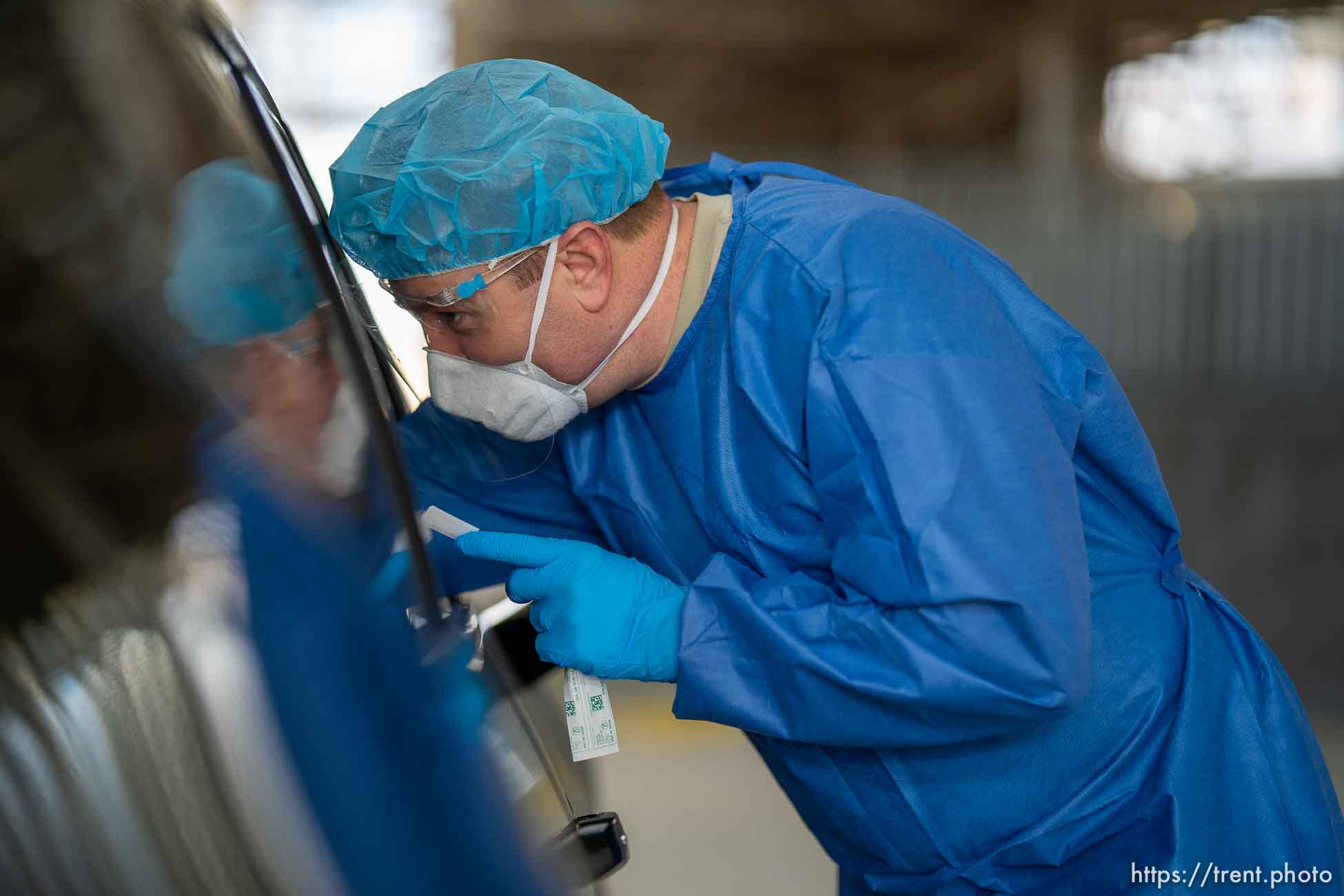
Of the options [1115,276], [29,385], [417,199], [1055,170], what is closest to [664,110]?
[1055,170]

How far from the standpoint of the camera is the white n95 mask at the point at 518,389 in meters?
1.32

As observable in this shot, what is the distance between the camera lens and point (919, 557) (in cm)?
108

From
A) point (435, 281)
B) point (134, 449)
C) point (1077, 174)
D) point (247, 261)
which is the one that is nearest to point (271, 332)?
point (247, 261)

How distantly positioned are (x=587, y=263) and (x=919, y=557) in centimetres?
47

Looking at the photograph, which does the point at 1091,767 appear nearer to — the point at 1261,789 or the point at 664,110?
the point at 1261,789

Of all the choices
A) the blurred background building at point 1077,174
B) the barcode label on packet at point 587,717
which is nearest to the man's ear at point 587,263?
the blurred background building at point 1077,174

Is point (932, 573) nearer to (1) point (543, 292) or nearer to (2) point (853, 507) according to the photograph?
(2) point (853, 507)

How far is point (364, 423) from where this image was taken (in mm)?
1063

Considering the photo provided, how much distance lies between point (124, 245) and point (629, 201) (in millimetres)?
889

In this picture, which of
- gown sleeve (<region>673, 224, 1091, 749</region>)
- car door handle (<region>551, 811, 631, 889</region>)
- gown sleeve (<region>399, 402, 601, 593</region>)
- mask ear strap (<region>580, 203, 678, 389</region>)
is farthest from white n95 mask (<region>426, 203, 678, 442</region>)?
car door handle (<region>551, 811, 631, 889</region>)

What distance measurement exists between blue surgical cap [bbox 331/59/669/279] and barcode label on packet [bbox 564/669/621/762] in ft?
1.50

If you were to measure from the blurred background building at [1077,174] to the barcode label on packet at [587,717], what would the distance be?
39 centimetres

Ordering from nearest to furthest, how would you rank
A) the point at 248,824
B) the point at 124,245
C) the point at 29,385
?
the point at 248,824, the point at 124,245, the point at 29,385

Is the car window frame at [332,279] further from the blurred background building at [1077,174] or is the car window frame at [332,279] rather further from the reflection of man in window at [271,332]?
the blurred background building at [1077,174]
